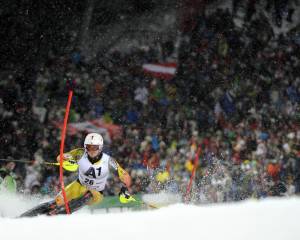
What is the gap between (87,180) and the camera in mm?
7348

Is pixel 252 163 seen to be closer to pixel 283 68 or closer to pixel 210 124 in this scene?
pixel 210 124

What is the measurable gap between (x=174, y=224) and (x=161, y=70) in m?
9.38

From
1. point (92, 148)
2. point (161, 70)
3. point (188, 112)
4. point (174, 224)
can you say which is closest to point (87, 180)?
point (92, 148)

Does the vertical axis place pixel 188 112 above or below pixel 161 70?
below

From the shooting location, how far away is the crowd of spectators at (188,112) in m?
10.6

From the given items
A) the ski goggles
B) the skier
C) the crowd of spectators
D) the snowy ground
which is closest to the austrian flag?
the crowd of spectators

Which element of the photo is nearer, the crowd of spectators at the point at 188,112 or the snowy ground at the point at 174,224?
the snowy ground at the point at 174,224

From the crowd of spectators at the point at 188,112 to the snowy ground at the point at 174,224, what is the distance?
5.21 meters

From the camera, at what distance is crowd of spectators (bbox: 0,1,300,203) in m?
10.6

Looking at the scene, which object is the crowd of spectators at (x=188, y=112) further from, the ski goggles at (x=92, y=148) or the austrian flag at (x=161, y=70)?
the ski goggles at (x=92, y=148)

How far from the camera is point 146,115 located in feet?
40.6

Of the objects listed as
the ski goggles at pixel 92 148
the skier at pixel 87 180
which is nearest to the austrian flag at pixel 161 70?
the skier at pixel 87 180

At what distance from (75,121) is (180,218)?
7.34 m

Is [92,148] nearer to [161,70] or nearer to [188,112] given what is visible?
[188,112]
